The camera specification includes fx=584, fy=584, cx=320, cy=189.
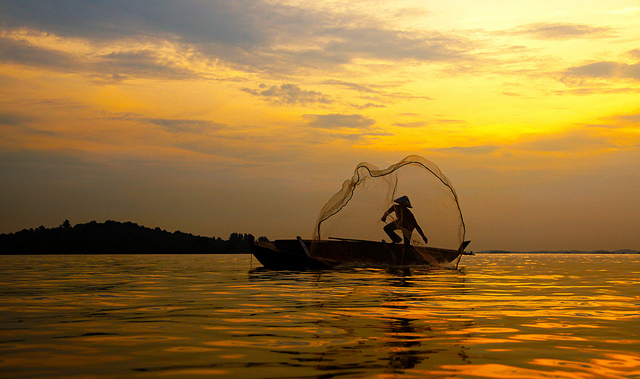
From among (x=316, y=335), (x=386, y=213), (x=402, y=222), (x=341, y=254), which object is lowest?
(x=316, y=335)

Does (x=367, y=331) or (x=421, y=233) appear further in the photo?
(x=421, y=233)

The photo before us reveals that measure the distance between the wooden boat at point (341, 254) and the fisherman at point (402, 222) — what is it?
0.61 meters

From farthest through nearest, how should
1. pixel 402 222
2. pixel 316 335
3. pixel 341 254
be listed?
pixel 341 254 → pixel 402 222 → pixel 316 335

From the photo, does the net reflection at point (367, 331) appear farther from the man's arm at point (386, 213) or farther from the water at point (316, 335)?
the man's arm at point (386, 213)

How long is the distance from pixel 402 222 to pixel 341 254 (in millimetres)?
4253

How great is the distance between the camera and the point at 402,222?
912 inches

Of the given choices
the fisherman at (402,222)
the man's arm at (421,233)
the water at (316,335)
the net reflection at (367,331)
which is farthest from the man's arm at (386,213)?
the water at (316,335)

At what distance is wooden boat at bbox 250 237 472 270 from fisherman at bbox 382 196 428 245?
0.61 meters

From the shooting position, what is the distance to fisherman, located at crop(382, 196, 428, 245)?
896 inches

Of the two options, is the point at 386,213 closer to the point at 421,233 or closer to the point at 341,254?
the point at 421,233

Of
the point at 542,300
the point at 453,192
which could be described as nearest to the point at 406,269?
the point at 453,192

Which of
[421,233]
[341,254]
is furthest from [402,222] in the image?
[341,254]

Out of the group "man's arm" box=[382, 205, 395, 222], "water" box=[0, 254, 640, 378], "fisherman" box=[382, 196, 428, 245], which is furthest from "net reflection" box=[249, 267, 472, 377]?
"fisherman" box=[382, 196, 428, 245]

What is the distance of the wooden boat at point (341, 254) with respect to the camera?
2402cm
